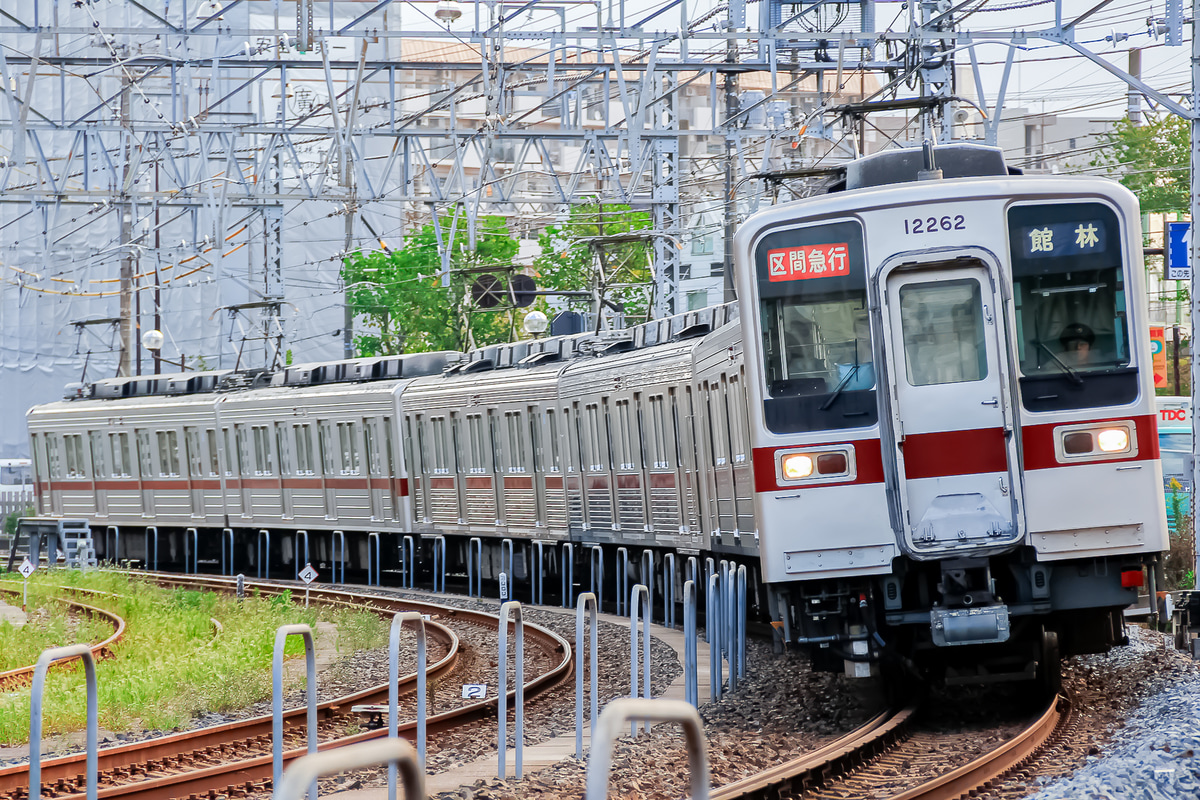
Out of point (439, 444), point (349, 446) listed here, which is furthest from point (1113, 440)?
point (349, 446)

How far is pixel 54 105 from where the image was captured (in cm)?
4653

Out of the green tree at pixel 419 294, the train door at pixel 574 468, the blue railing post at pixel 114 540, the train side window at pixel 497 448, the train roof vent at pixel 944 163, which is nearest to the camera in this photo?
the train roof vent at pixel 944 163

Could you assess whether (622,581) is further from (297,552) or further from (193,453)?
(193,453)

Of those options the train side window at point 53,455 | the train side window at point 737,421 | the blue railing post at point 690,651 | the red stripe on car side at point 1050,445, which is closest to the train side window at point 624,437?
the train side window at point 737,421

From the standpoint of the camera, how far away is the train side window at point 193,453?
2984cm

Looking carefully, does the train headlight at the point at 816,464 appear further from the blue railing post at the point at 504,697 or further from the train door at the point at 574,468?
the train door at the point at 574,468

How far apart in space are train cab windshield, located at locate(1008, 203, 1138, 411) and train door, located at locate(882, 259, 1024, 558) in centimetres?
19

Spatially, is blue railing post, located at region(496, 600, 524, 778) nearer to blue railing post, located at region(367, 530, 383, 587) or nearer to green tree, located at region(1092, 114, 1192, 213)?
blue railing post, located at region(367, 530, 383, 587)

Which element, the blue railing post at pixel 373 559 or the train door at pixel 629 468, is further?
the blue railing post at pixel 373 559

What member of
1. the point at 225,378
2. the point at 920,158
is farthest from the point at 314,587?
the point at 920,158

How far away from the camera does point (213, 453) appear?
2955cm

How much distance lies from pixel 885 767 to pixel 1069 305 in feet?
9.35

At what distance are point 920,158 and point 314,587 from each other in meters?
15.5

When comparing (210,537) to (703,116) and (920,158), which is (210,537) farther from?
(703,116)
